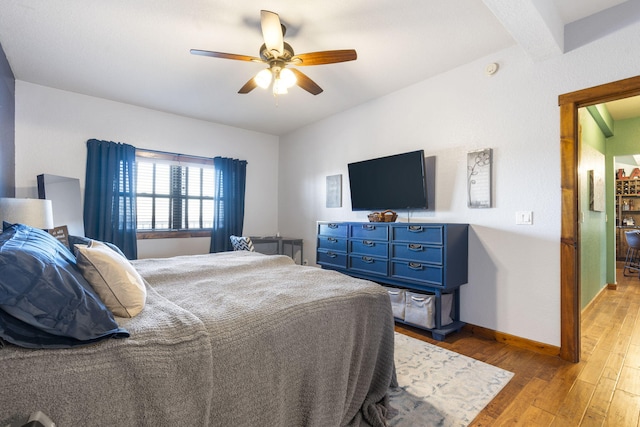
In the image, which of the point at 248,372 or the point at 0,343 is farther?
the point at 248,372

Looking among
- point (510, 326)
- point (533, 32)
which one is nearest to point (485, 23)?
point (533, 32)

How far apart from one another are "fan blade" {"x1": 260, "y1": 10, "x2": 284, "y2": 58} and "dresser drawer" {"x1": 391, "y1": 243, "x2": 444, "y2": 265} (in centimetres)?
205

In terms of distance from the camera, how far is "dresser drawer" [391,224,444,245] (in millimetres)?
2714

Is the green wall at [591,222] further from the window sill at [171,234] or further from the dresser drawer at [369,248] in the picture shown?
the window sill at [171,234]

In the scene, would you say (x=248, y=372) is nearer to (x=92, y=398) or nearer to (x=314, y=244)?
(x=92, y=398)

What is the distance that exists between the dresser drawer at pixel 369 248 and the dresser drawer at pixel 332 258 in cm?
18

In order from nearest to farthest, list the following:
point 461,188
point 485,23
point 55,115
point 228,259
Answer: point 485,23, point 228,259, point 461,188, point 55,115

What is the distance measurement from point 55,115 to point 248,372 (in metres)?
4.16

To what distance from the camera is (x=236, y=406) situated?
3.60ft

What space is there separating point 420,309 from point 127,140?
165 inches

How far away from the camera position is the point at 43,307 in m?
0.87

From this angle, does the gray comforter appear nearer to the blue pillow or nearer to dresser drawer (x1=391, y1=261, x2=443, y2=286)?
the blue pillow

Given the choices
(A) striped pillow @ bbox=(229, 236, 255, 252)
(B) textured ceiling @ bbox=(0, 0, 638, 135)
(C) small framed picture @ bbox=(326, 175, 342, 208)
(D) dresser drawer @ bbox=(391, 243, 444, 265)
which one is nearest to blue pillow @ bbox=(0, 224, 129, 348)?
(B) textured ceiling @ bbox=(0, 0, 638, 135)

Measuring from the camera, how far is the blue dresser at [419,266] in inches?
107
